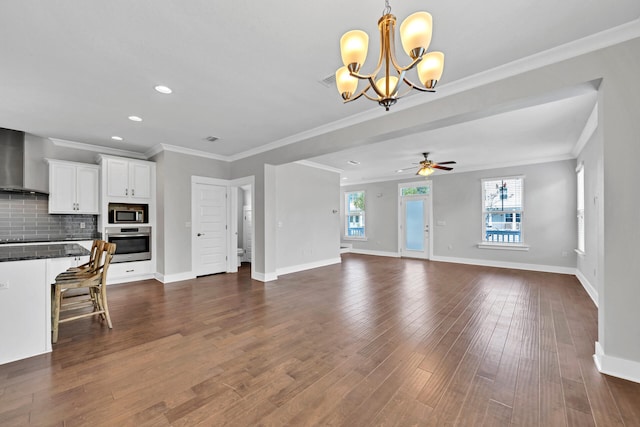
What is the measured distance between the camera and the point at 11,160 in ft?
14.0

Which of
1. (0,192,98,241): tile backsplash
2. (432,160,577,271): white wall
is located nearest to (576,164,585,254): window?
(432,160,577,271): white wall

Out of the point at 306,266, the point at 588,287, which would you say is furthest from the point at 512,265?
the point at 306,266

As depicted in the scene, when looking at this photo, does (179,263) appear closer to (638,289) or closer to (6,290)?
(6,290)

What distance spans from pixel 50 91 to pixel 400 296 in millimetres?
5327

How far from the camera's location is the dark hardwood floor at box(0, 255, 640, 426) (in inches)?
67.8

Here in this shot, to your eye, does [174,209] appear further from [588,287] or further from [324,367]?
[588,287]

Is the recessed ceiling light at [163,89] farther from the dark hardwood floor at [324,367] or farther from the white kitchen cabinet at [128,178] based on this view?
the white kitchen cabinet at [128,178]

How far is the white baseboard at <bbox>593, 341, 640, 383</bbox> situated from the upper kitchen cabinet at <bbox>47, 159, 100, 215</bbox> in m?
7.18

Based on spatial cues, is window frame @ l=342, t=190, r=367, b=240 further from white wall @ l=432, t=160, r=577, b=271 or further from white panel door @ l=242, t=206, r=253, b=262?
white panel door @ l=242, t=206, r=253, b=262

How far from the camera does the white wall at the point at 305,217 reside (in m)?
6.08

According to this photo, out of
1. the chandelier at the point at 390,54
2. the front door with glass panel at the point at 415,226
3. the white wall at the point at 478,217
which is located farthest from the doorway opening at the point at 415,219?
the chandelier at the point at 390,54

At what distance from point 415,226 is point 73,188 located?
8409mm

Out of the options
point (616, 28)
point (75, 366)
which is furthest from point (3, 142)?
point (616, 28)

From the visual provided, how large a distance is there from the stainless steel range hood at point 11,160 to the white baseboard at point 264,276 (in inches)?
159
